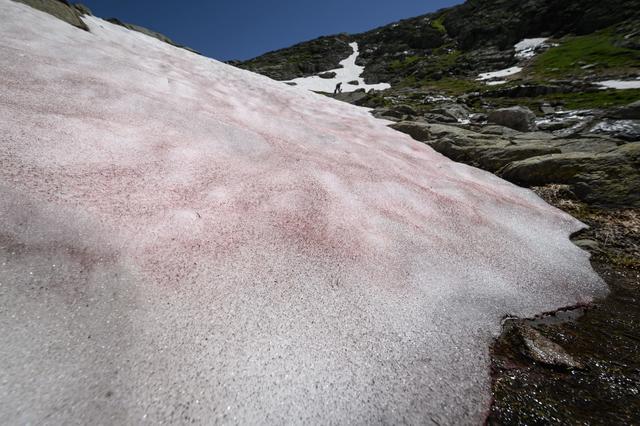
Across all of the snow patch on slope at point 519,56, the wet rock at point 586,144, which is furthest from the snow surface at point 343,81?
the wet rock at point 586,144

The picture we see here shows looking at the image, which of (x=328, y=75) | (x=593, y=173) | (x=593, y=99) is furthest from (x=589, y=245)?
(x=328, y=75)

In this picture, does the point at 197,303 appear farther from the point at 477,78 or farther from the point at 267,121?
the point at 477,78

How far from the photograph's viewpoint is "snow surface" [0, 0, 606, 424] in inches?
91.0

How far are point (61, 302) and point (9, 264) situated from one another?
2.15ft

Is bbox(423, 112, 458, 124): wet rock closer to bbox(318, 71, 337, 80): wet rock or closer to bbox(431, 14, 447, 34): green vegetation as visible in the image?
bbox(318, 71, 337, 80): wet rock

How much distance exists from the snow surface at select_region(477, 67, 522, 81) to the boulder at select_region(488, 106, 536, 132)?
5683cm

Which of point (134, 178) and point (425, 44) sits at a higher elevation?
point (425, 44)

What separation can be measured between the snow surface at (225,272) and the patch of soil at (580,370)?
0.21 metres

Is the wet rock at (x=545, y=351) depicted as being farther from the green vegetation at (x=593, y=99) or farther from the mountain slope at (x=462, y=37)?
the mountain slope at (x=462, y=37)

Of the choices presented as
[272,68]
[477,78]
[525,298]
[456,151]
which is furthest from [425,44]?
[525,298]

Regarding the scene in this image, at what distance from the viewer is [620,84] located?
3956cm

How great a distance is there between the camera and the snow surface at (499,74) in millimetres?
64325

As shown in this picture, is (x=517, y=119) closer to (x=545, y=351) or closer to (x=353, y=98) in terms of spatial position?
(x=545, y=351)

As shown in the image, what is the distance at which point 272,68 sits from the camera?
94.8 metres
